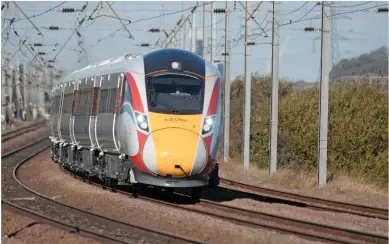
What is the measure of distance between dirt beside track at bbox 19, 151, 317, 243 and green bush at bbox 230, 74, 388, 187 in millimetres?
9109

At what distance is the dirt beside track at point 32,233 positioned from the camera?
12.5 metres

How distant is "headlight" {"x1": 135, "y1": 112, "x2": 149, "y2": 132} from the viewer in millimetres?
15133

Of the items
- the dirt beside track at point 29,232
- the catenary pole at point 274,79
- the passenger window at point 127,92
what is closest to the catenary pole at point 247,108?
the catenary pole at point 274,79

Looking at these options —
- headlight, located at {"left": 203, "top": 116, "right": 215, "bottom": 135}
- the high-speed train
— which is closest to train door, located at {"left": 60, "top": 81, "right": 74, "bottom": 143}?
the high-speed train

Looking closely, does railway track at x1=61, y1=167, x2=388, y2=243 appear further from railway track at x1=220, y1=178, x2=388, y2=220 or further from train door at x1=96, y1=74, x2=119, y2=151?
railway track at x1=220, y1=178, x2=388, y2=220

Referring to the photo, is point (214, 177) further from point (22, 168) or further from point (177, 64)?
point (22, 168)

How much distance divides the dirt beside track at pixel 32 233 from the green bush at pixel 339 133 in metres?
13.7

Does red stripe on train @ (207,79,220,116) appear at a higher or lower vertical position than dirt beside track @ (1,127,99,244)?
higher

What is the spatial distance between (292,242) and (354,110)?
52.9 feet

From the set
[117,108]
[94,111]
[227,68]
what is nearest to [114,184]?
[94,111]

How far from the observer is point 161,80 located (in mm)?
15617

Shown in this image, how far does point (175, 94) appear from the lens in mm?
15562

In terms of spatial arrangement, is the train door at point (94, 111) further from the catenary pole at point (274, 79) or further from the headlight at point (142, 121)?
the catenary pole at point (274, 79)

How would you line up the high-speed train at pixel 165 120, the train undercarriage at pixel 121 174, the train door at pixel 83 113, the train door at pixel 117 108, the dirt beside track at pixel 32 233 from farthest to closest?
the train door at pixel 83 113 → the train door at pixel 117 108 → the train undercarriage at pixel 121 174 → the high-speed train at pixel 165 120 → the dirt beside track at pixel 32 233
